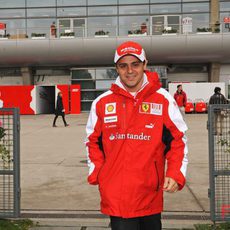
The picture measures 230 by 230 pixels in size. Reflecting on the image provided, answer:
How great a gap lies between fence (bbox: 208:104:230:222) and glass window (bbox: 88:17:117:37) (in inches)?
1080

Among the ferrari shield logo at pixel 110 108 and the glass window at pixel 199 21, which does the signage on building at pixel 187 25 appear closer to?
the glass window at pixel 199 21

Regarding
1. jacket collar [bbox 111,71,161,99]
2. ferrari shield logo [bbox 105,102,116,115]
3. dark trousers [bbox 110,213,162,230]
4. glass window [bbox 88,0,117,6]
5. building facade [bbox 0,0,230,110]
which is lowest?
dark trousers [bbox 110,213,162,230]

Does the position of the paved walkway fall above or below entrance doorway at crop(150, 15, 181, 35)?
below

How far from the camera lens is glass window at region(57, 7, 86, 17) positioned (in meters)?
33.6

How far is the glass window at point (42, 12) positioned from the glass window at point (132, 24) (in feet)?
19.0

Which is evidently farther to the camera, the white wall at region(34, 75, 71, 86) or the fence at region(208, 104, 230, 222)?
the white wall at region(34, 75, 71, 86)

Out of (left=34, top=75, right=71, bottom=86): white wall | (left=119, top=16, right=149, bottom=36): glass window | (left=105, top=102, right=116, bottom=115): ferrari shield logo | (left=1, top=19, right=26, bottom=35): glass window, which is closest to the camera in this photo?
(left=105, top=102, right=116, bottom=115): ferrari shield logo

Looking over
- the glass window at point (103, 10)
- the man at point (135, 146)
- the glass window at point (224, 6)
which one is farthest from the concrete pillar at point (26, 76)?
the man at point (135, 146)

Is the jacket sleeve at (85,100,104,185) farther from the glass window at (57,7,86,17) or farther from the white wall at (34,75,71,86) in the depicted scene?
the white wall at (34,75,71,86)

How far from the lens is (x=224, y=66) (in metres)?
33.4

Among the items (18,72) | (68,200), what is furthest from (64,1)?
(68,200)

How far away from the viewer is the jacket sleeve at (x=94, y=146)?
3043 millimetres

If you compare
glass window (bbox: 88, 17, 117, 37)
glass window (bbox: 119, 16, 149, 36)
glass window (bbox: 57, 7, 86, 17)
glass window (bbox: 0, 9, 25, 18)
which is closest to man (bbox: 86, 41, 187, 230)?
glass window (bbox: 119, 16, 149, 36)

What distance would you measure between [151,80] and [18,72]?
109 ft
